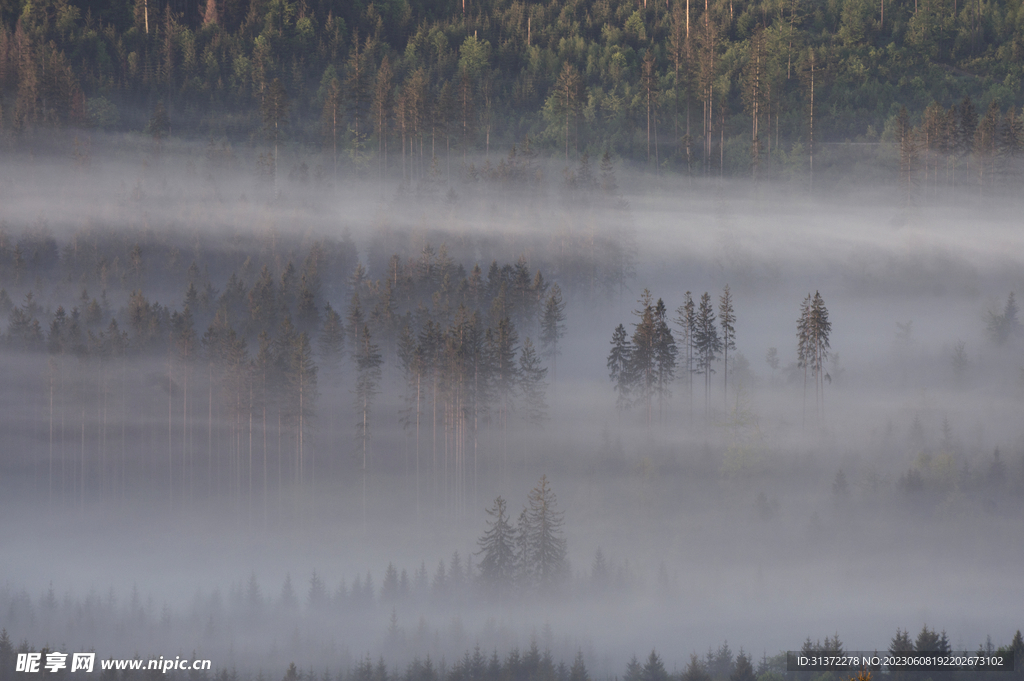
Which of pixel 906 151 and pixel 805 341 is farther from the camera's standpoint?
pixel 906 151

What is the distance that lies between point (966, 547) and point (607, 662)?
172 ft

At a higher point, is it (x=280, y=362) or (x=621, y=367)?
(x=280, y=362)

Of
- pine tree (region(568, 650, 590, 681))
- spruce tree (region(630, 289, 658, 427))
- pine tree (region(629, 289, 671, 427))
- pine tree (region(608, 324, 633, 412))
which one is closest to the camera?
pine tree (region(568, 650, 590, 681))

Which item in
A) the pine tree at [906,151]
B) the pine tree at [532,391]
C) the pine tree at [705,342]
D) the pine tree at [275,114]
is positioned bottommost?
the pine tree at [532,391]

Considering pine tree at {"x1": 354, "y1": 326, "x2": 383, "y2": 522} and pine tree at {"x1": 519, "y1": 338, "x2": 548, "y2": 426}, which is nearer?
pine tree at {"x1": 354, "y1": 326, "x2": 383, "y2": 522}

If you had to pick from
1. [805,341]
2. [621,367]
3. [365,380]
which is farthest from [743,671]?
[365,380]

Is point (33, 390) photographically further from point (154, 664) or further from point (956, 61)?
point (956, 61)

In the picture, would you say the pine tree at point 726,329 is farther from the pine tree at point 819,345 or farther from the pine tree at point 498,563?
the pine tree at point 498,563

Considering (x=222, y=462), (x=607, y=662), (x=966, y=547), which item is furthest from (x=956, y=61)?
(x=222, y=462)

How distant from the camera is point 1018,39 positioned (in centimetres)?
19512

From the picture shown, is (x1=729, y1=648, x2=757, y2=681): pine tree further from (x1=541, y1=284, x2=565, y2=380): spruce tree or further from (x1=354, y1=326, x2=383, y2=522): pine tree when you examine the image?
(x1=354, y1=326, x2=383, y2=522): pine tree

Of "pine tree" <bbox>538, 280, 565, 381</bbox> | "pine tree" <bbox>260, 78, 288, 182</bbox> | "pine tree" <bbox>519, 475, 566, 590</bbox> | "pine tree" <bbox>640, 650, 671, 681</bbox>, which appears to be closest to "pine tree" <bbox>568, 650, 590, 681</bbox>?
"pine tree" <bbox>640, 650, 671, 681</bbox>

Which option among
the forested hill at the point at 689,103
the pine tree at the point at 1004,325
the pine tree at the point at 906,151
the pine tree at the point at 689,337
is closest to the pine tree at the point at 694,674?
the pine tree at the point at 689,337

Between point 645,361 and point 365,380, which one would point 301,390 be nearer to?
point 365,380
